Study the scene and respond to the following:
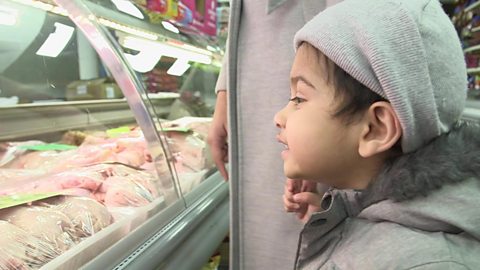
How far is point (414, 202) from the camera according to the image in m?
0.68

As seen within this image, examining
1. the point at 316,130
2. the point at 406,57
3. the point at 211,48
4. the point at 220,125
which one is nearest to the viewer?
the point at 406,57

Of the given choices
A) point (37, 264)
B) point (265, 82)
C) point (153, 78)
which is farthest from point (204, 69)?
point (37, 264)

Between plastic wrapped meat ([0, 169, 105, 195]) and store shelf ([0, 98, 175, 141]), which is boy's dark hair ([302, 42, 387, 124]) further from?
store shelf ([0, 98, 175, 141])

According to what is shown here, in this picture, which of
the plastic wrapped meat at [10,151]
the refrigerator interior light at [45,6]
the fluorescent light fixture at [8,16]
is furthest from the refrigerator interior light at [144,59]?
the plastic wrapped meat at [10,151]

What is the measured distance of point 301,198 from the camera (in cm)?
99

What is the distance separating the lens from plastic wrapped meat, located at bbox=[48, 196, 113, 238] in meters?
0.99

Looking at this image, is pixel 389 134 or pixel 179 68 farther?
pixel 179 68

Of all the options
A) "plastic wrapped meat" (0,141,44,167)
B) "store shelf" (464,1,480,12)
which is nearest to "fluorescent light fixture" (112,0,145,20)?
"plastic wrapped meat" (0,141,44,167)

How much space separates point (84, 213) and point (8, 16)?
753mm

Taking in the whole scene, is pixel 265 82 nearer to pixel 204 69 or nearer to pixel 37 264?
pixel 37 264

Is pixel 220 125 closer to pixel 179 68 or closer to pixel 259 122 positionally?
pixel 259 122

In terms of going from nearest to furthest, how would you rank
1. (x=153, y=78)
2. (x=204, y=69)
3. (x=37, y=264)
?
(x=37, y=264), (x=153, y=78), (x=204, y=69)

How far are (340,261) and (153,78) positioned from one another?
1406mm

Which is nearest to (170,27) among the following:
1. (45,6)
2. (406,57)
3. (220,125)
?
(45,6)
